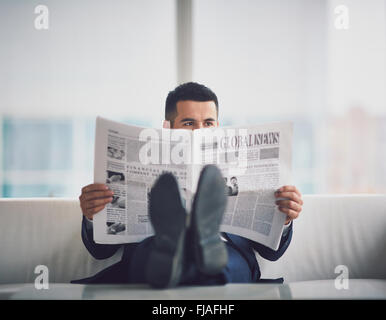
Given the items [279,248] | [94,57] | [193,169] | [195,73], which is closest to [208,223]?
[193,169]

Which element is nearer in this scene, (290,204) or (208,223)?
(208,223)

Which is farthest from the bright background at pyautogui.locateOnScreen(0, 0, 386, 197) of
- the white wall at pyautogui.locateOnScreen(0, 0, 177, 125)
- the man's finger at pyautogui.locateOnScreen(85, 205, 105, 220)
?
the man's finger at pyautogui.locateOnScreen(85, 205, 105, 220)

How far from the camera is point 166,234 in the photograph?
70 centimetres

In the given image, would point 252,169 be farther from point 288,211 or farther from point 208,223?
point 208,223

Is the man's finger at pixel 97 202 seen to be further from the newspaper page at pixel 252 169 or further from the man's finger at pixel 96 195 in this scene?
the newspaper page at pixel 252 169

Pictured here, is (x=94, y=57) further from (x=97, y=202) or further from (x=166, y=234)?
(x=166, y=234)

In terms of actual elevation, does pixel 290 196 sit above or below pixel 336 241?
above

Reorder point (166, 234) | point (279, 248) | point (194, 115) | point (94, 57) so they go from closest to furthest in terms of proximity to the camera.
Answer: point (166, 234) → point (279, 248) → point (194, 115) → point (94, 57)

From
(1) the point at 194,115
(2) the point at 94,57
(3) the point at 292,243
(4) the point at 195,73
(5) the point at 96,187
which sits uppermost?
(2) the point at 94,57

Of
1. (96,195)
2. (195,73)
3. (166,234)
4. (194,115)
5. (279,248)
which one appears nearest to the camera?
(166,234)

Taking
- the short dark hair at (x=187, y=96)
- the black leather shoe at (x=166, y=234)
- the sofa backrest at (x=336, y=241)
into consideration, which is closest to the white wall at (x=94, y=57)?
the short dark hair at (x=187, y=96)

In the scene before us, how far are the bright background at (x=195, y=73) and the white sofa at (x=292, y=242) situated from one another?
1318 mm

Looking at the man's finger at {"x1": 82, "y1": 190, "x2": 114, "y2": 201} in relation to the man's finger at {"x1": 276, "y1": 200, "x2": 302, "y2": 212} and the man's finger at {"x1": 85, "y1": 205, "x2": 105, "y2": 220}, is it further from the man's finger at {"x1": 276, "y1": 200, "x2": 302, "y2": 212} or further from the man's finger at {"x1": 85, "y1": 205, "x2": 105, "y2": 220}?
the man's finger at {"x1": 276, "y1": 200, "x2": 302, "y2": 212}
